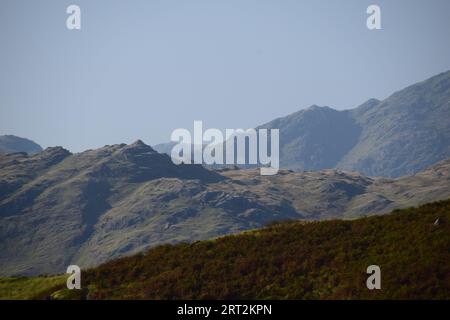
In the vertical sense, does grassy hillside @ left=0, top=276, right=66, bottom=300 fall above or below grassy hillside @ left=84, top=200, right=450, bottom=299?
below

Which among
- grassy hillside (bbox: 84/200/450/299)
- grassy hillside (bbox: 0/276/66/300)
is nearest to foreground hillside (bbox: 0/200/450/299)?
grassy hillside (bbox: 84/200/450/299)

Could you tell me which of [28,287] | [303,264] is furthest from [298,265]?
[28,287]

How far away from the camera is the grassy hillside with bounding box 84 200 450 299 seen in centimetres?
3642

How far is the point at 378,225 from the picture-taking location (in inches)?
1750

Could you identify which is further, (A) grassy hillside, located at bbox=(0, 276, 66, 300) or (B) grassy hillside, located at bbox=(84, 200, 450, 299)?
(A) grassy hillside, located at bbox=(0, 276, 66, 300)

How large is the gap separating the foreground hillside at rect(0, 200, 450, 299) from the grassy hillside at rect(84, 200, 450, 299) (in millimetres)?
56

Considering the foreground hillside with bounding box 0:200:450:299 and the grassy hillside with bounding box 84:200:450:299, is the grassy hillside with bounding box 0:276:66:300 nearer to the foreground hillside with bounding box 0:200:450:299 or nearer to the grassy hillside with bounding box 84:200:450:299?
the foreground hillside with bounding box 0:200:450:299

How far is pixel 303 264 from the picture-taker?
3994 centimetres

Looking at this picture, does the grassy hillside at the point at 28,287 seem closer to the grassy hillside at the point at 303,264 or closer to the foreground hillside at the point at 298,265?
the foreground hillside at the point at 298,265

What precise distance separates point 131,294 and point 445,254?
1852cm
